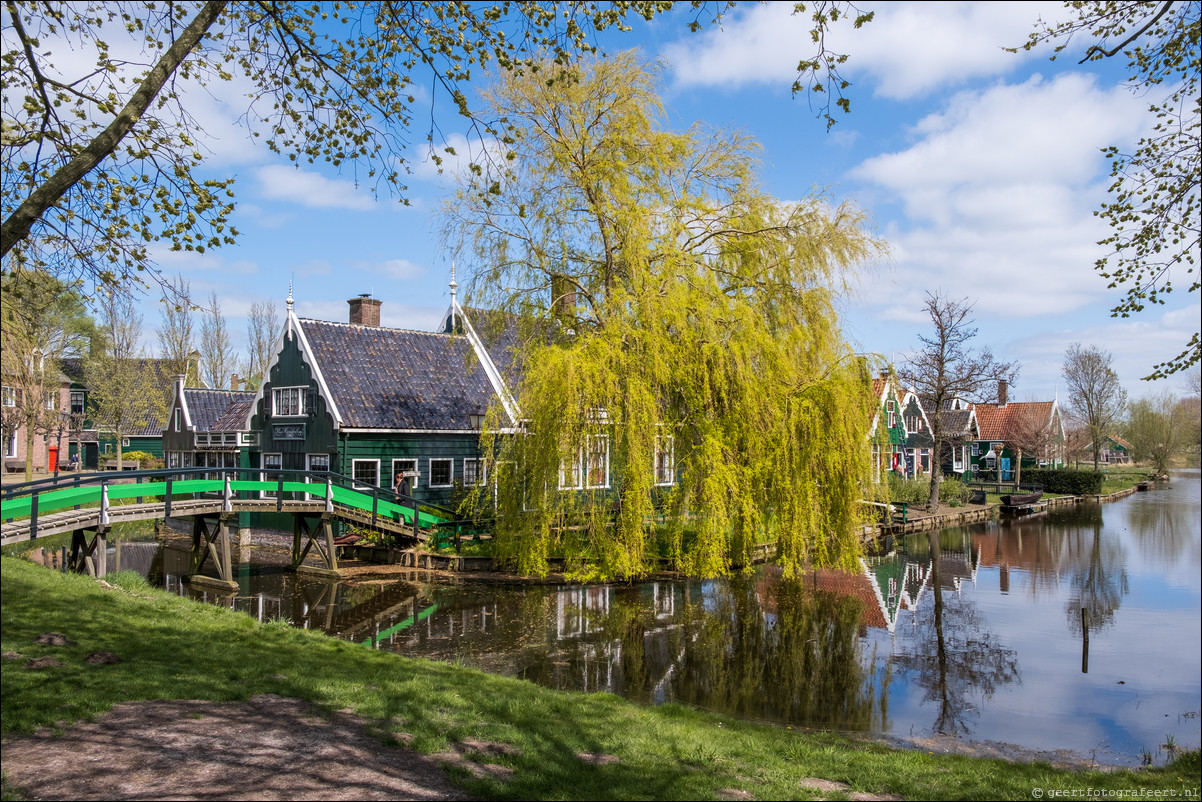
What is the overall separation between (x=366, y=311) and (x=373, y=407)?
570 centimetres

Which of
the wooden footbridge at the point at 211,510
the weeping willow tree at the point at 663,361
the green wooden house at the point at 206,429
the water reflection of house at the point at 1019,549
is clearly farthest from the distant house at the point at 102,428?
the water reflection of house at the point at 1019,549

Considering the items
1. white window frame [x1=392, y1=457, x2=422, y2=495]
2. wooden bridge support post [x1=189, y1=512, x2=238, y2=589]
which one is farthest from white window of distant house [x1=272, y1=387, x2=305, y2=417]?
wooden bridge support post [x1=189, y1=512, x2=238, y2=589]

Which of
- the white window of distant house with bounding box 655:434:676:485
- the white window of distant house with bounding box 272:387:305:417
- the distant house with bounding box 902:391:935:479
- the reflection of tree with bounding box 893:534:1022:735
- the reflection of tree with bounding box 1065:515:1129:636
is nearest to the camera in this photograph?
the reflection of tree with bounding box 893:534:1022:735

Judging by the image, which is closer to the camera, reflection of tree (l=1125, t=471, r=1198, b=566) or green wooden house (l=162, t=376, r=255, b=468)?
reflection of tree (l=1125, t=471, r=1198, b=566)

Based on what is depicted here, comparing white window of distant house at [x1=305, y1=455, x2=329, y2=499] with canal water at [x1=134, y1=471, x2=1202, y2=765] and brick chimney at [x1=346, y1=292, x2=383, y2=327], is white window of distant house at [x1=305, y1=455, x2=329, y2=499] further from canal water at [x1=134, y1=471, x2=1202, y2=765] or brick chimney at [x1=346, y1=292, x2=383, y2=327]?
brick chimney at [x1=346, y1=292, x2=383, y2=327]

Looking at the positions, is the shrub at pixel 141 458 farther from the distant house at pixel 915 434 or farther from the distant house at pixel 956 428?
the distant house at pixel 956 428

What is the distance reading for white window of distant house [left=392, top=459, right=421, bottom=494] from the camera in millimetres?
25641

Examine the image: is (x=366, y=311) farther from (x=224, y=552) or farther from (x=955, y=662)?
(x=955, y=662)

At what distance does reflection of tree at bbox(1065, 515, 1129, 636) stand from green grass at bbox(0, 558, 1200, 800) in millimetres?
8583

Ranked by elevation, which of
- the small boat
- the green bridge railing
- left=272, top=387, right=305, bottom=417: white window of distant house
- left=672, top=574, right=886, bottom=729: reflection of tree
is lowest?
left=672, top=574, right=886, bottom=729: reflection of tree

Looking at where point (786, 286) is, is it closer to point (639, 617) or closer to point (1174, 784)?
point (639, 617)

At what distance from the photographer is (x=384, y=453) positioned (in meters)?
25.5

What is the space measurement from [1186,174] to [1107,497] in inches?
1922

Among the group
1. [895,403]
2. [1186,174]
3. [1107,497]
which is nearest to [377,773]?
[1186,174]
